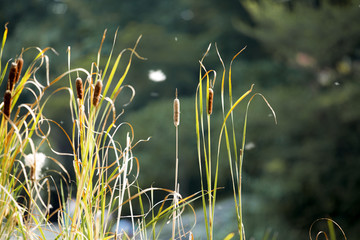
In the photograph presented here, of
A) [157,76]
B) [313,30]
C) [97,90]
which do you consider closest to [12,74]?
[97,90]

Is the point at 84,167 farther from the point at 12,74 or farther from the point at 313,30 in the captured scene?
the point at 313,30

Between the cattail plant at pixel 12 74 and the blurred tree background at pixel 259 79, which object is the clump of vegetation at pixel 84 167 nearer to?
the cattail plant at pixel 12 74

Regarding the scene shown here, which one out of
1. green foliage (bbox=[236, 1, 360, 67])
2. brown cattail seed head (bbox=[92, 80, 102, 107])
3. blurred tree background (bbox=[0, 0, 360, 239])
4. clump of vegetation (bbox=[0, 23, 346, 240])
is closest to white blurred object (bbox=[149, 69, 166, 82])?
blurred tree background (bbox=[0, 0, 360, 239])

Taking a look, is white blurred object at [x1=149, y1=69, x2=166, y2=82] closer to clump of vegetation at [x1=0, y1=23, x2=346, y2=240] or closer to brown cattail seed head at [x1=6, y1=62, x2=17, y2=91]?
clump of vegetation at [x1=0, y1=23, x2=346, y2=240]

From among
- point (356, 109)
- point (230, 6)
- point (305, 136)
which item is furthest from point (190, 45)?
point (356, 109)

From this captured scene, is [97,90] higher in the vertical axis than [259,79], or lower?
higher

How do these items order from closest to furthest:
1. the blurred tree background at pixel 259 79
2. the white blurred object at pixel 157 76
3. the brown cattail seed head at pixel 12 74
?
the brown cattail seed head at pixel 12 74 → the blurred tree background at pixel 259 79 → the white blurred object at pixel 157 76

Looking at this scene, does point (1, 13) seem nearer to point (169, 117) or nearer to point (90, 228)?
point (169, 117)

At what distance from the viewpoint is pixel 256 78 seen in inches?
181

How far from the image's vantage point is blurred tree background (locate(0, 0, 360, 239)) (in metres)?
3.80

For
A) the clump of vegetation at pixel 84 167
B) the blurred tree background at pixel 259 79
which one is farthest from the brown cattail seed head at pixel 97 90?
the blurred tree background at pixel 259 79

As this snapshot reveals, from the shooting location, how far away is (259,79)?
4.60m

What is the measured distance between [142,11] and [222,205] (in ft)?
8.69

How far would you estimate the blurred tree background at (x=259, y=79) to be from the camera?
380cm
